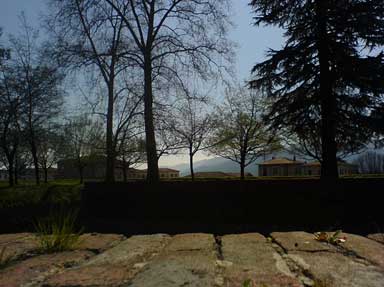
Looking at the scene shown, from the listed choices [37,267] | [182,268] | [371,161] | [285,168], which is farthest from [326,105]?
[371,161]

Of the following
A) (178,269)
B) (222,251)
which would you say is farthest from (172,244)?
(178,269)

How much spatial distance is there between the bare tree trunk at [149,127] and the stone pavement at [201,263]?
10.3 metres

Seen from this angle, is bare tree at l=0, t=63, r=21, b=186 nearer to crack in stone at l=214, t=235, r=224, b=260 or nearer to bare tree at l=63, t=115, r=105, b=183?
bare tree at l=63, t=115, r=105, b=183

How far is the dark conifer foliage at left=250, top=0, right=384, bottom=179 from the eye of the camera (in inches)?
516

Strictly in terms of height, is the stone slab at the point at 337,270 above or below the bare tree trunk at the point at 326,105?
below

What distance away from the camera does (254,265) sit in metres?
2.40

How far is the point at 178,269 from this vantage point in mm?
2324

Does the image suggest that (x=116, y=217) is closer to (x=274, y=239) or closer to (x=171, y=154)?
(x=274, y=239)

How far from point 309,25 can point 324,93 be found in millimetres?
2934

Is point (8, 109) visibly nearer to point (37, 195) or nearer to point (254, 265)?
point (37, 195)

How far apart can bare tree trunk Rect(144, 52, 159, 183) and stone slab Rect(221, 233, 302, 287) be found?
419 inches

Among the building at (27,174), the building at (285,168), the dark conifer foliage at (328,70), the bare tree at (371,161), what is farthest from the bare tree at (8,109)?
the bare tree at (371,161)

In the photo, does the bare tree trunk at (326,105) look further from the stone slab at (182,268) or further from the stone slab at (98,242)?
the stone slab at (182,268)

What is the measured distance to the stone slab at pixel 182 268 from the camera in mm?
2078
